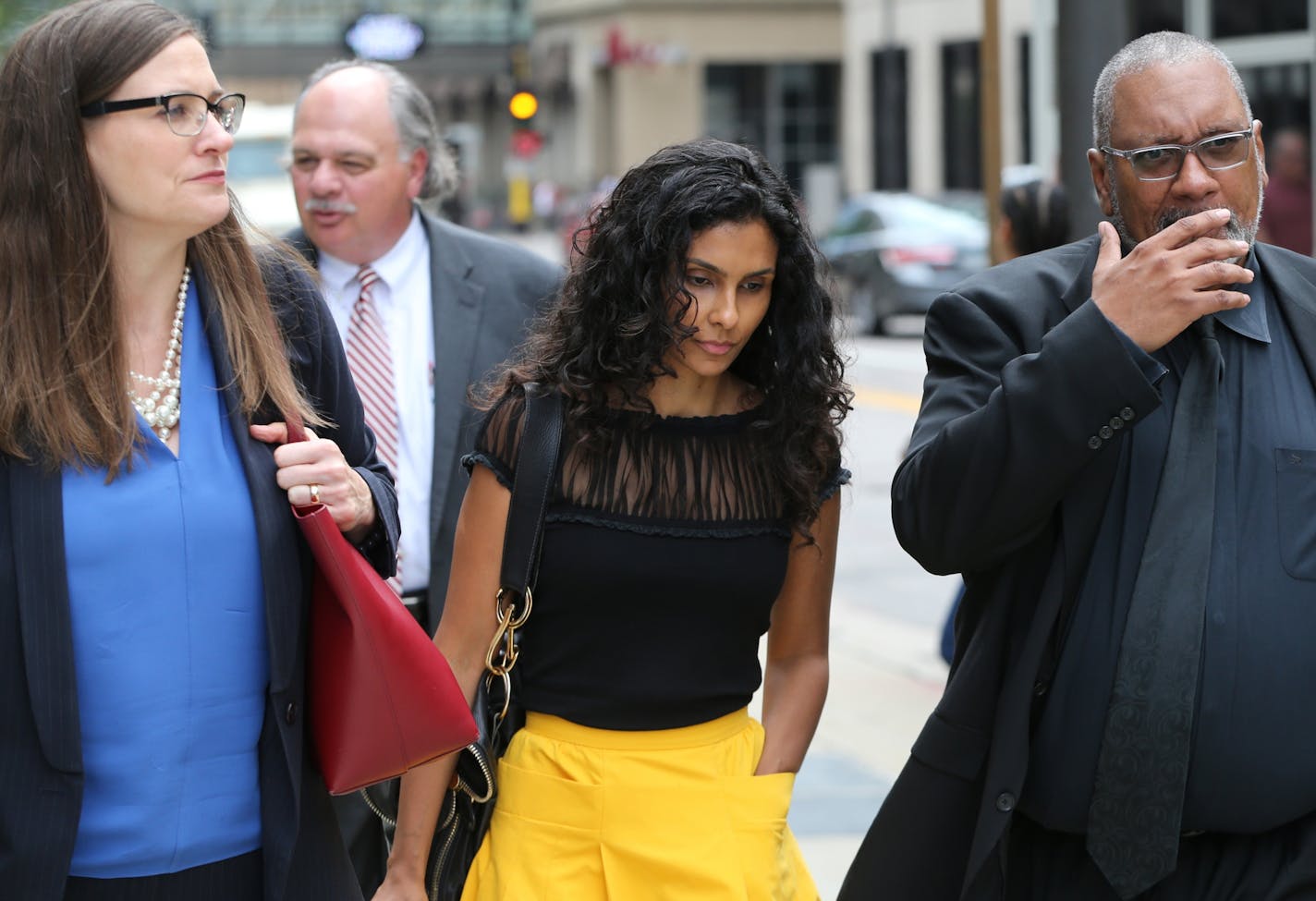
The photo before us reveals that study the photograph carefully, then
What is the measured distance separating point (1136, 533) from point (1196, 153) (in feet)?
1.90

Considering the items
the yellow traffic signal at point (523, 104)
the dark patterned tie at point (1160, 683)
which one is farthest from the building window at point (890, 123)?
the dark patterned tie at point (1160, 683)

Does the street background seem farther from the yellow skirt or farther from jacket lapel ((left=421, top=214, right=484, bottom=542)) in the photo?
jacket lapel ((left=421, top=214, right=484, bottom=542))

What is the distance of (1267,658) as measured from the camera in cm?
279

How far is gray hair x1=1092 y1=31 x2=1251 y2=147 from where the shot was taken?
117 inches

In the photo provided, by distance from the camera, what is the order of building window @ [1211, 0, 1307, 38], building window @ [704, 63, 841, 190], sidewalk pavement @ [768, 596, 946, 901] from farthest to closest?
building window @ [704, 63, 841, 190], building window @ [1211, 0, 1307, 38], sidewalk pavement @ [768, 596, 946, 901]

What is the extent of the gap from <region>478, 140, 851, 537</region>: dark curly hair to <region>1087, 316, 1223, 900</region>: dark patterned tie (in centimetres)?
64

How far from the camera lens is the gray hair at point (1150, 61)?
9.78 ft

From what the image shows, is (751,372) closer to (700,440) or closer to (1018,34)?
(700,440)

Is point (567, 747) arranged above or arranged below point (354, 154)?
below

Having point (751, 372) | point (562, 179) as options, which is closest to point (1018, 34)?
point (562, 179)

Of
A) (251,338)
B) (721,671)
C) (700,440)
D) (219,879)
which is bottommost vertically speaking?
(219,879)

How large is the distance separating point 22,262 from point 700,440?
1.13 metres

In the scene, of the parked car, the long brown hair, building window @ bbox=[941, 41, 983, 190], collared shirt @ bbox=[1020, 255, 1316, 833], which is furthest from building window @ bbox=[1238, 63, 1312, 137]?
building window @ bbox=[941, 41, 983, 190]

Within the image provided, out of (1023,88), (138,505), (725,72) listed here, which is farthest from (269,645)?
(725,72)
